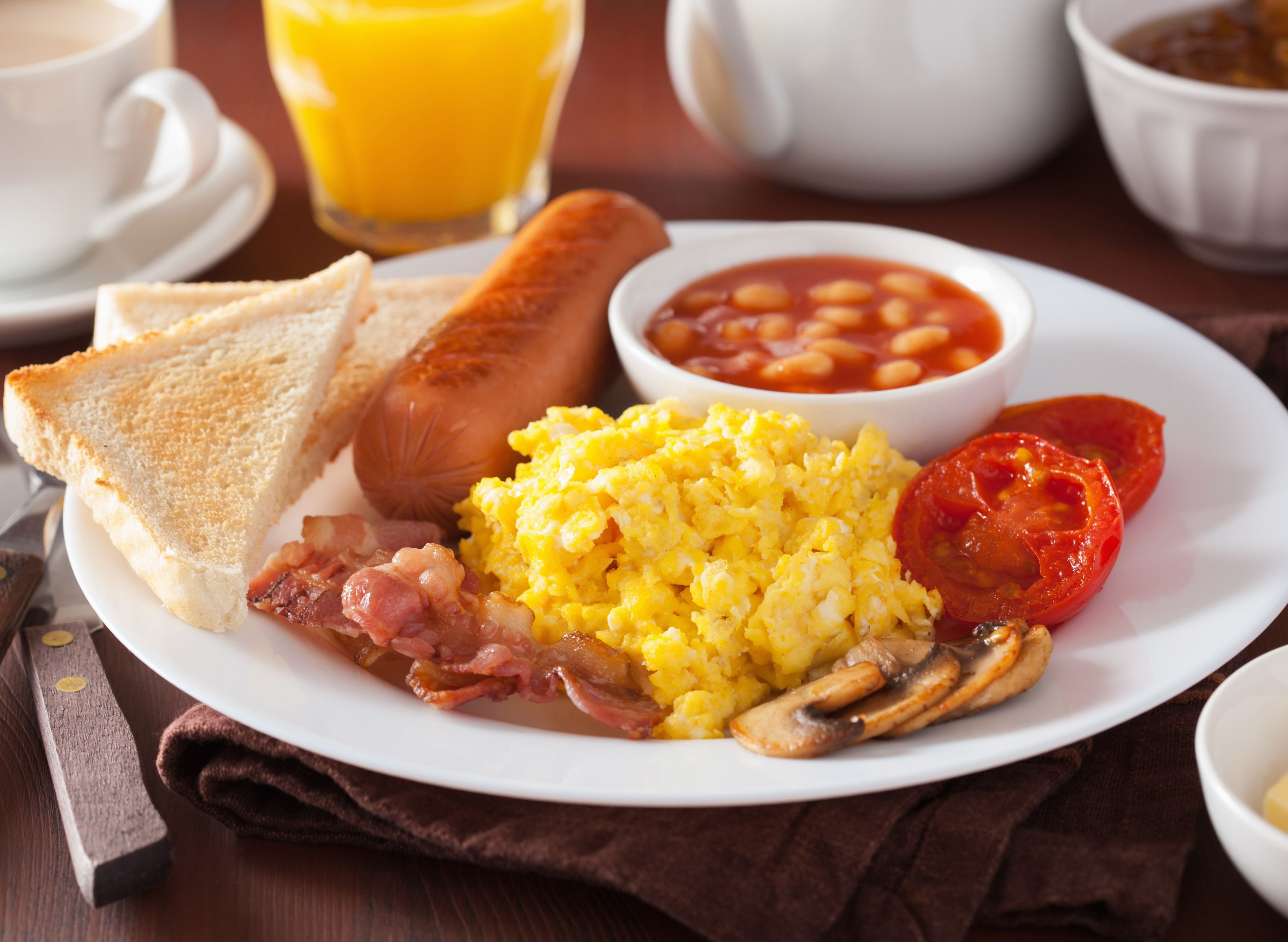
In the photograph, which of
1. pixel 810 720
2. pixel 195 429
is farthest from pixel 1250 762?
pixel 195 429

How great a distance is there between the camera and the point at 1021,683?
1.79m

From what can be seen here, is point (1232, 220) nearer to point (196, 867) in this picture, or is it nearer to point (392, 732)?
point (392, 732)

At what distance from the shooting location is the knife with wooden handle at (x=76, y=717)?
166cm

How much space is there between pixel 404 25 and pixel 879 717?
2211 millimetres

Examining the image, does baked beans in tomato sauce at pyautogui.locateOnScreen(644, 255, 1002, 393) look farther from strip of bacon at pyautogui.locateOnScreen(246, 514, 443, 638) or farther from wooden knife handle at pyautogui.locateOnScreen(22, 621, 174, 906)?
wooden knife handle at pyautogui.locateOnScreen(22, 621, 174, 906)

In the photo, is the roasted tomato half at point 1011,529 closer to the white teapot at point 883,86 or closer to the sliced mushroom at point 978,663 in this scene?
the sliced mushroom at point 978,663

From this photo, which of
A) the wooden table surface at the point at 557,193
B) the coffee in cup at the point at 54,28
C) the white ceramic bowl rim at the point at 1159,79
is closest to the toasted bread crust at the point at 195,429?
the wooden table surface at the point at 557,193

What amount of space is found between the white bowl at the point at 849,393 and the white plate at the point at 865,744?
37cm

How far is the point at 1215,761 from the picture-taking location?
1.62 m

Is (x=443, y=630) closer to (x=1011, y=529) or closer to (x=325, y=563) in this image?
(x=325, y=563)

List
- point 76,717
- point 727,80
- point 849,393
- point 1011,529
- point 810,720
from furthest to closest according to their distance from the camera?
point 727,80 < point 849,393 < point 1011,529 < point 76,717 < point 810,720

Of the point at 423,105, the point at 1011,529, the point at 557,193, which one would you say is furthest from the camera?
the point at 557,193

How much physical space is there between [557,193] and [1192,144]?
1.81 m

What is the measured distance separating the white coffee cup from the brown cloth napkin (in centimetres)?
180
